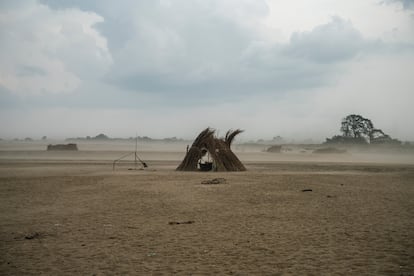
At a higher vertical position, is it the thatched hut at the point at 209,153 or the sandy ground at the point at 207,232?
the thatched hut at the point at 209,153

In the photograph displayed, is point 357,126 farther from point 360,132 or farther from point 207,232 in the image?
point 207,232

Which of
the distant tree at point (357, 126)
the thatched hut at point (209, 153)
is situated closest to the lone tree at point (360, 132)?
the distant tree at point (357, 126)

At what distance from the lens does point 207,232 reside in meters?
7.66

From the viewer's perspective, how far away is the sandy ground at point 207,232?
5.56 meters

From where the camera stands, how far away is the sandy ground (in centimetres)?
556

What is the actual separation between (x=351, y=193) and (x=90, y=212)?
8849 millimetres

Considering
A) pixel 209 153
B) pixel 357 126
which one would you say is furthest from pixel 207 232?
pixel 357 126

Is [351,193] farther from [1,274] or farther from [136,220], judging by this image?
[1,274]

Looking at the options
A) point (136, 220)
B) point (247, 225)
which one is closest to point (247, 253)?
point (247, 225)

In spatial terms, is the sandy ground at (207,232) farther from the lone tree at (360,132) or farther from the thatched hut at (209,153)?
the lone tree at (360,132)

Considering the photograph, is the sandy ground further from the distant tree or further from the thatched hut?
the distant tree

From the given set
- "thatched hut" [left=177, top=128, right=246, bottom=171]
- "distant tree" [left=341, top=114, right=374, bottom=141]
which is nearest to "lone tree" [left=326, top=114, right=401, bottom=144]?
"distant tree" [left=341, top=114, right=374, bottom=141]

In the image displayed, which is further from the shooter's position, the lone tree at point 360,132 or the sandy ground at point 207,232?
the lone tree at point 360,132

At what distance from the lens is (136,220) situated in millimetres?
8859
